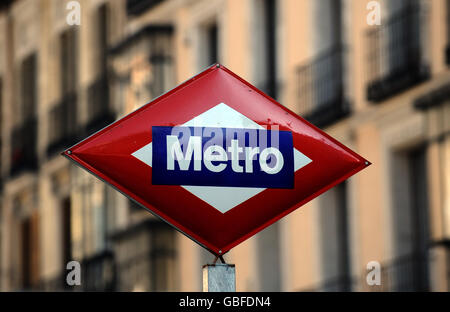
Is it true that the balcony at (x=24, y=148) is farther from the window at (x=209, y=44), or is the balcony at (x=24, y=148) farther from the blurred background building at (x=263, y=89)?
the window at (x=209, y=44)

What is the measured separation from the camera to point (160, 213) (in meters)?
6.84

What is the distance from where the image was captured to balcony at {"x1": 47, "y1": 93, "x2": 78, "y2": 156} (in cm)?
3384

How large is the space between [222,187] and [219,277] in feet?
2.12

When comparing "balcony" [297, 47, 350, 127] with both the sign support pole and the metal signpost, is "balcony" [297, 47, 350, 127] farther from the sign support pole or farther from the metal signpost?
the sign support pole

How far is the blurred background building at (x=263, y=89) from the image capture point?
Answer: 2148 centimetres

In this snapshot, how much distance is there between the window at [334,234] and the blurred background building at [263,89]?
21 mm

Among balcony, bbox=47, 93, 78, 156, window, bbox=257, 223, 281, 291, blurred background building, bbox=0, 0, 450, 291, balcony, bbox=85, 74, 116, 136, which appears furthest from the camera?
balcony, bbox=47, 93, 78, 156

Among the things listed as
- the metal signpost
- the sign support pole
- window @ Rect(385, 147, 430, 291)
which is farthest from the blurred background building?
the sign support pole

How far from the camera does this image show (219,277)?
244 inches

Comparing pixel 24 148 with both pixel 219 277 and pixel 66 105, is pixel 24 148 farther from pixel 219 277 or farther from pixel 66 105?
pixel 219 277

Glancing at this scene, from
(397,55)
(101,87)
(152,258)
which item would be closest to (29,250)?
(101,87)

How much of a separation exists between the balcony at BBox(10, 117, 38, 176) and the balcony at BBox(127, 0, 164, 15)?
20.5 feet

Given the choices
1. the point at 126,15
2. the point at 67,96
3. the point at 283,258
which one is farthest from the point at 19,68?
the point at 283,258
